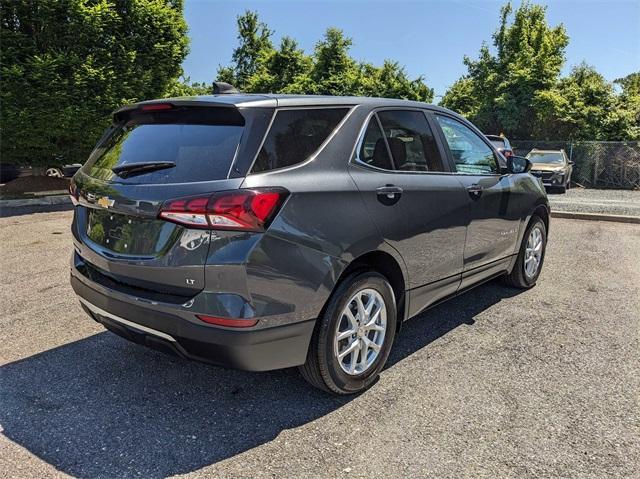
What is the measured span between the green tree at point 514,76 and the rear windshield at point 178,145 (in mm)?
25227

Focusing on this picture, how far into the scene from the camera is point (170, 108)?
2.88 meters

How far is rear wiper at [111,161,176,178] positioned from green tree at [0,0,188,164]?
10106 millimetres

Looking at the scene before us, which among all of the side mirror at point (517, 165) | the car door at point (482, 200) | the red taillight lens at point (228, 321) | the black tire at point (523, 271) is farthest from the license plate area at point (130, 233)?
the black tire at point (523, 271)

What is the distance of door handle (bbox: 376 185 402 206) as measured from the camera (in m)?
3.02

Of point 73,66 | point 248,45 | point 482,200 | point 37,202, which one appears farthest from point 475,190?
point 248,45

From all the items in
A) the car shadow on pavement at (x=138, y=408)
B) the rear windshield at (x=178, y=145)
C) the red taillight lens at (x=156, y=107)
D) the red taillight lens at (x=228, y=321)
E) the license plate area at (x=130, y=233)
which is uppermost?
the red taillight lens at (x=156, y=107)

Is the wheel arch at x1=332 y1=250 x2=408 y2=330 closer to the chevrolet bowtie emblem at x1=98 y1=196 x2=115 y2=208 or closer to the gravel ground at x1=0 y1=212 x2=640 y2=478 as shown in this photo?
the gravel ground at x1=0 y1=212 x2=640 y2=478

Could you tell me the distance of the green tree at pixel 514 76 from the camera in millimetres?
25219

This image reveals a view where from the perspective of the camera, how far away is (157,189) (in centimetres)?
249

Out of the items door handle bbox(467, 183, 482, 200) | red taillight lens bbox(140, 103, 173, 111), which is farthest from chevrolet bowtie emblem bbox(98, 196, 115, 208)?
door handle bbox(467, 183, 482, 200)

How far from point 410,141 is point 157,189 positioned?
182cm

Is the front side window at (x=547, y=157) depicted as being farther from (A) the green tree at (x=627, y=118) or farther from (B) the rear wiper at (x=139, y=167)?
(B) the rear wiper at (x=139, y=167)

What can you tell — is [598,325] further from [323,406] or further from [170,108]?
[170,108]

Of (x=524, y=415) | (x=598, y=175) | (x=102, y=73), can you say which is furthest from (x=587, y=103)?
(x=524, y=415)
